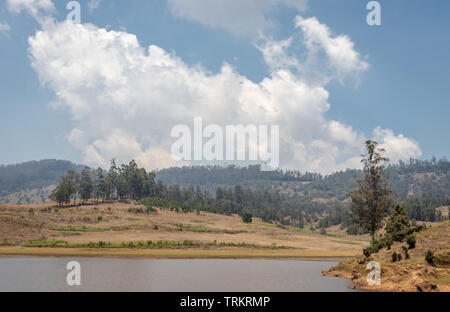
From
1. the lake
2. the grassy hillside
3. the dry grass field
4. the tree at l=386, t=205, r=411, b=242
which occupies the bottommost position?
the dry grass field

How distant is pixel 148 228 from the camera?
104m

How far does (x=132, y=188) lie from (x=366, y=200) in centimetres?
14958

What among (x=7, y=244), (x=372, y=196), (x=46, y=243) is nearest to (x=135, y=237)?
(x=46, y=243)

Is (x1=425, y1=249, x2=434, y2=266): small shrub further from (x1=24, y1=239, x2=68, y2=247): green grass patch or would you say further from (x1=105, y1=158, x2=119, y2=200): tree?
(x1=105, y1=158, x2=119, y2=200): tree

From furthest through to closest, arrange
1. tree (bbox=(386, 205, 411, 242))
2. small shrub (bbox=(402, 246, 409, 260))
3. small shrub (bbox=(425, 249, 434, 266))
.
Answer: tree (bbox=(386, 205, 411, 242)) → small shrub (bbox=(402, 246, 409, 260)) → small shrub (bbox=(425, 249, 434, 266))

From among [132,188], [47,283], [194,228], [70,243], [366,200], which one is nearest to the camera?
[47,283]

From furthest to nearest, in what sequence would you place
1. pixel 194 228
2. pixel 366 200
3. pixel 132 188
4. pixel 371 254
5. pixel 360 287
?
pixel 132 188 < pixel 194 228 < pixel 366 200 < pixel 371 254 < pixel 360 287

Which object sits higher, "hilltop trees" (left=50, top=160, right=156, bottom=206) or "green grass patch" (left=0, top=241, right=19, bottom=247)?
"hilltop trees" (left=50, top=160, right=156, bottom=206)

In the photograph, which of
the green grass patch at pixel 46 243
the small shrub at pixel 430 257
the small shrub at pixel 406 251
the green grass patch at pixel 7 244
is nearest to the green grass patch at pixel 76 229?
the green grass patch at pixel 46 243

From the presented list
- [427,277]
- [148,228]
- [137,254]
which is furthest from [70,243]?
[427,277]

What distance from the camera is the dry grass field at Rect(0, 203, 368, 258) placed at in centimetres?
7119

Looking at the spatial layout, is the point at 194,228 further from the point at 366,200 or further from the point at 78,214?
the point at 366,200

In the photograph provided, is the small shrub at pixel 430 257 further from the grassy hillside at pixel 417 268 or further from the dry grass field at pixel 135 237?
the dry grass field at pixel 135 237

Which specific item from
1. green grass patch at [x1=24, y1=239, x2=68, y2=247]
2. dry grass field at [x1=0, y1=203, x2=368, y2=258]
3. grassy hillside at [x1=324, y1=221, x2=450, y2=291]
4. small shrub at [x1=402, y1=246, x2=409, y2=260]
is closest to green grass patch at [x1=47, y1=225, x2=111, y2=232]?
dry grass field at [x1=0, y1=203, x2=368, y2=258]
